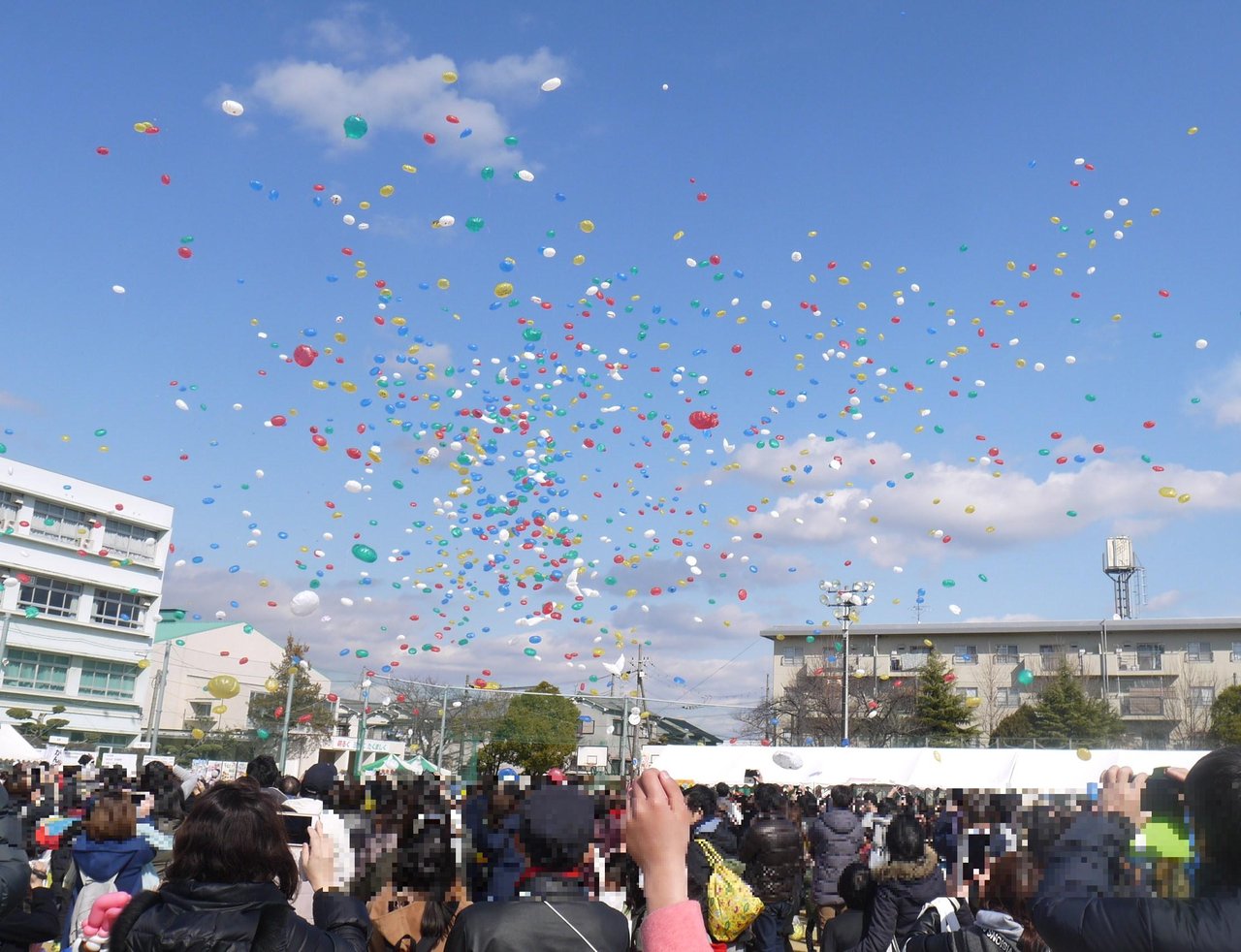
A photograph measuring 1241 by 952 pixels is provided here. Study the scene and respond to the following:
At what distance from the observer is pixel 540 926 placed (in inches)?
93.0

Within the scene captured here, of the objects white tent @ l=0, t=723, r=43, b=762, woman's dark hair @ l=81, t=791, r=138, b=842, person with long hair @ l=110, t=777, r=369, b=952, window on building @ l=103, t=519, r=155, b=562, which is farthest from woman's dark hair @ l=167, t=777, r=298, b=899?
window on building @ l=103, t=519, r=155, b=562

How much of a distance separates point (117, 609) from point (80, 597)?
187cm

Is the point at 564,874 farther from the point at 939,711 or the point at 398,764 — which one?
the point at 939,711

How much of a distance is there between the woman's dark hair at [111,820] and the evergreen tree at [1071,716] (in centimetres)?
3954

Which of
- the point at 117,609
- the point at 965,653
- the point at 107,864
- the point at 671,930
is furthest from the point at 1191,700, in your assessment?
the point at 671,930

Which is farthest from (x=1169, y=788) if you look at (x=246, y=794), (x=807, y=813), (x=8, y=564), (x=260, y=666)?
(x=260, y=666)

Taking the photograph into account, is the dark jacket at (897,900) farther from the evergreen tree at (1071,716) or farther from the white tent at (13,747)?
the evergreen tree at (1071,716)

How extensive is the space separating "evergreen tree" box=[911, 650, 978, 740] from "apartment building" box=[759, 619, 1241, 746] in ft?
6.43

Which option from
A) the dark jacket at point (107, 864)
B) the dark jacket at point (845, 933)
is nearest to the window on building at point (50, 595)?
the dark jacket at point (107, 864)

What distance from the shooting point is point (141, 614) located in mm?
45281

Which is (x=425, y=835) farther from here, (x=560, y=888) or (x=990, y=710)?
(x=990, y=710)

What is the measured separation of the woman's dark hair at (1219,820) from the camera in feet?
5.77

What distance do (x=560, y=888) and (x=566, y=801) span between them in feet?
0.67

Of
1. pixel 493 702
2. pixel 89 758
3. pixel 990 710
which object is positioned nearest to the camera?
pixel 89 758
